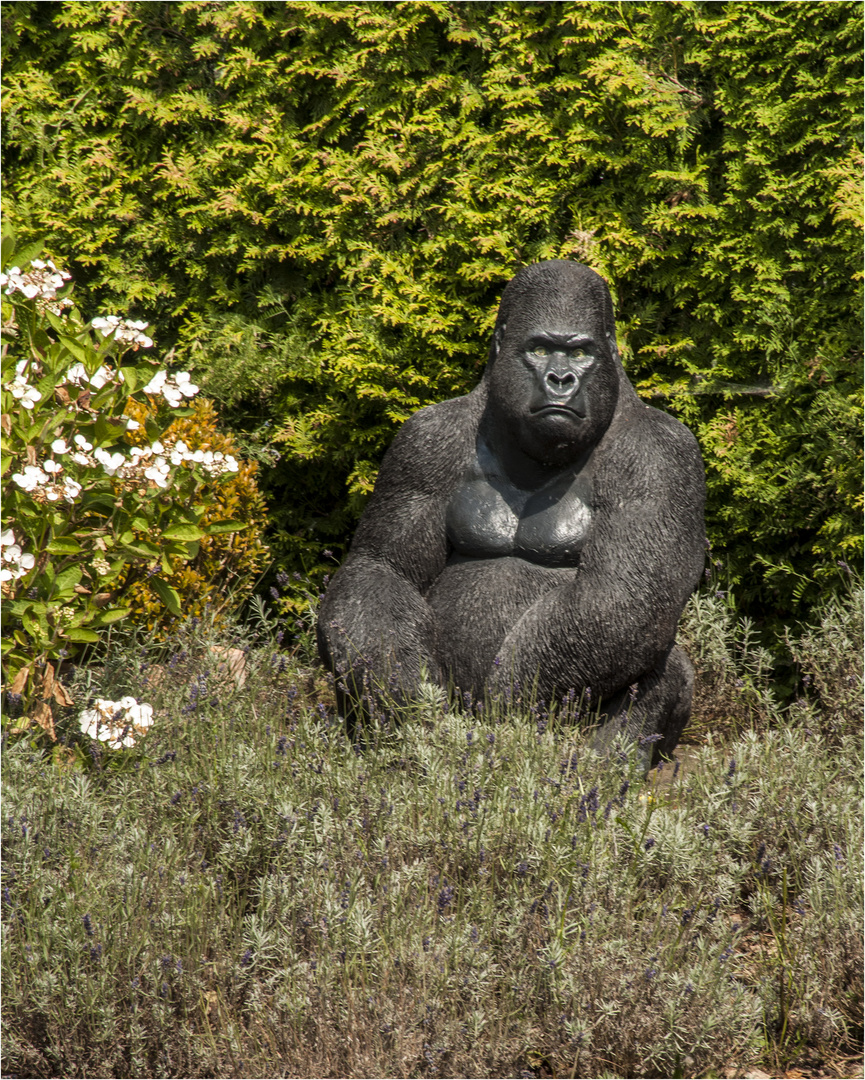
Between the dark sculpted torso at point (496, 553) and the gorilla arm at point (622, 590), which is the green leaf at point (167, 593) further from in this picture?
the gorilla arm at point (622, 590)

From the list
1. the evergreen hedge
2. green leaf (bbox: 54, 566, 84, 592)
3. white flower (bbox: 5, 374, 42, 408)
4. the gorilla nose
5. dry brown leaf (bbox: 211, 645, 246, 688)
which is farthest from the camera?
the evergreen hedge

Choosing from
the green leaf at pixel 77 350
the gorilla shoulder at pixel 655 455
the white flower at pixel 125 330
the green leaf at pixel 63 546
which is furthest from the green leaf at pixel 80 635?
the gorilla shoulder at pixel 655 455

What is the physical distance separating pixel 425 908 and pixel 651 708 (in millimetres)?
1378

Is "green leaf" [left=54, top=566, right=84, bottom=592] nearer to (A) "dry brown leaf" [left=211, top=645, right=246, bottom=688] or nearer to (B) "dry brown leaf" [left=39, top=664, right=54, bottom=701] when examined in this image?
(B) "dry brown leaf" [left=39, top=664, right=54, bottom=701]

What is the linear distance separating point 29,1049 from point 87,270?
4.65 m

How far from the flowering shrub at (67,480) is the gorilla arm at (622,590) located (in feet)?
3.97

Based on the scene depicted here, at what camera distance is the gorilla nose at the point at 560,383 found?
3727 mm

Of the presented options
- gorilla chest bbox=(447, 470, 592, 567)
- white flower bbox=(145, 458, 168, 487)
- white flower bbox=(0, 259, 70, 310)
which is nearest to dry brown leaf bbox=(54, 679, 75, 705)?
white flower bbox=(145, 458, 168, 487)

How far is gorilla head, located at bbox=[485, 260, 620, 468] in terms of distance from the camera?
12.3 ft

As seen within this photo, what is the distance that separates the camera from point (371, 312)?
18.3 ft

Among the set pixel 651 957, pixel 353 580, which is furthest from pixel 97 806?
pixel 651 957

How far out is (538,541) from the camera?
387cm

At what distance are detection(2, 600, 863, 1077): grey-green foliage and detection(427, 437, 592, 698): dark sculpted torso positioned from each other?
0.34m

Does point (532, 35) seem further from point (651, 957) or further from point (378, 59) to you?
point (651, 957)
